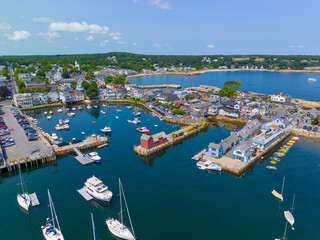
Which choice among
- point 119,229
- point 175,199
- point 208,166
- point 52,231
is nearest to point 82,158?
point 52,231

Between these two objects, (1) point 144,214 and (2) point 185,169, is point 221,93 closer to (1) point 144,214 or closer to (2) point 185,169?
(2) point 185,169

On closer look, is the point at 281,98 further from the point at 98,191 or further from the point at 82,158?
the point at 98,191

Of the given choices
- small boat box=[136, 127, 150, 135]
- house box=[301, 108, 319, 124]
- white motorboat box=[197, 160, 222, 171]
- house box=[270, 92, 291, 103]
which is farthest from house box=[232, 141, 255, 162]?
house box=[270, 92, 291, 103]

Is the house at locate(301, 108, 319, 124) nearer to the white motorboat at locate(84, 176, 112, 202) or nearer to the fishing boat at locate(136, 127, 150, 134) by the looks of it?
the fishing boat at locate(136, 127, 150, 134)

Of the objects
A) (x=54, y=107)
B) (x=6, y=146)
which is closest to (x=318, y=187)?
(x=6, y=146)

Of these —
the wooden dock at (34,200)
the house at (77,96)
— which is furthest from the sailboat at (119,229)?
the house at (77,96)
